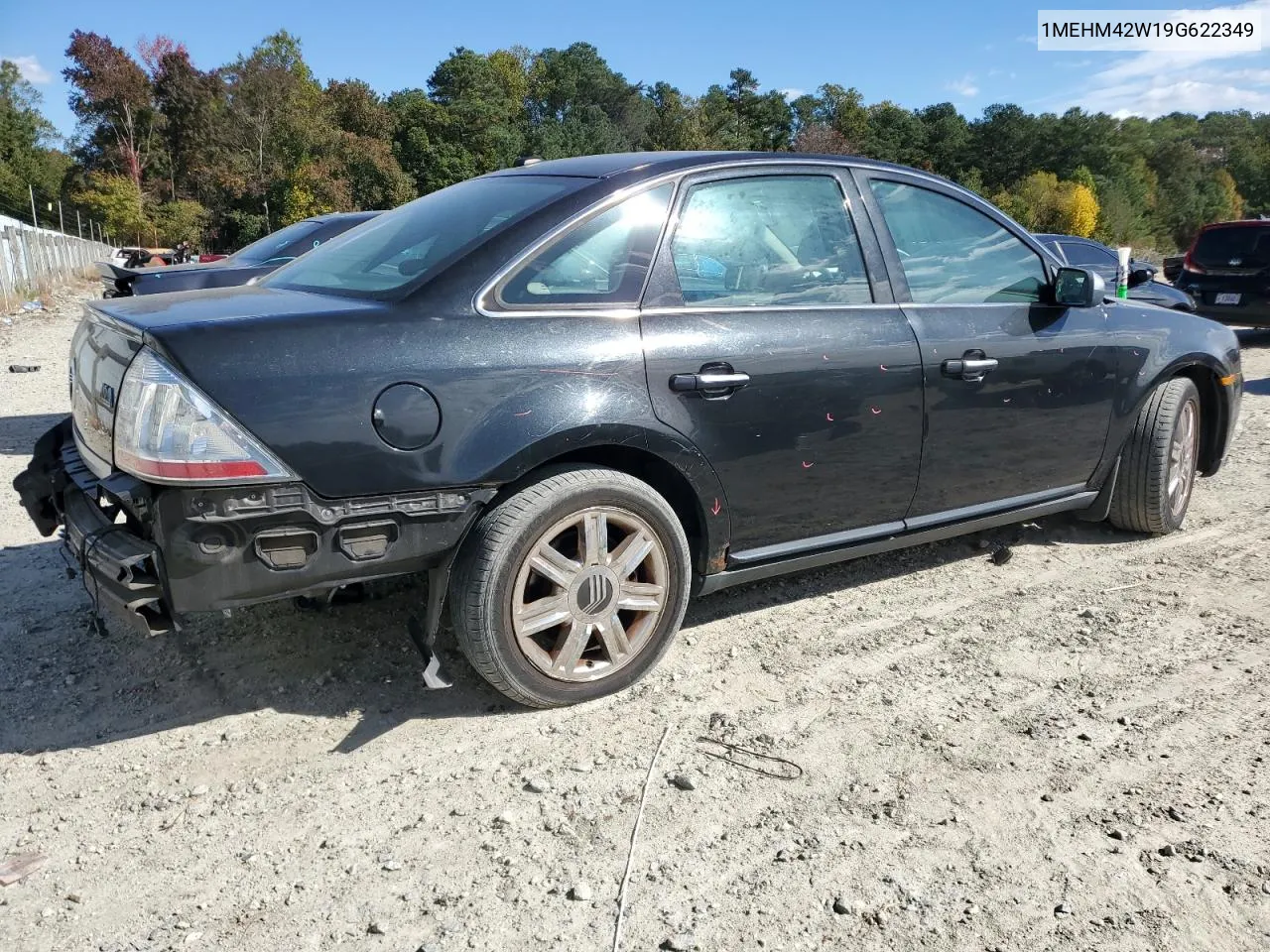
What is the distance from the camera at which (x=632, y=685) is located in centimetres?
321

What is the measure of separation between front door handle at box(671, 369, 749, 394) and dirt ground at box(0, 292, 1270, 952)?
0.98 m

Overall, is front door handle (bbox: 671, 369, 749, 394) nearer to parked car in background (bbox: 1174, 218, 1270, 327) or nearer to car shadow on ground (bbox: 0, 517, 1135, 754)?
car shadow on ground (bbox: 0, 517, 1135, 754)

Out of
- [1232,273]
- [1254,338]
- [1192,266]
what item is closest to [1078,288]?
[1232,273]

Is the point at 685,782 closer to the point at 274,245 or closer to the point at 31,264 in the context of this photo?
the point at 274,245

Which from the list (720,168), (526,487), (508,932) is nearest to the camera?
(508,932)

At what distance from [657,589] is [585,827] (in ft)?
2.77

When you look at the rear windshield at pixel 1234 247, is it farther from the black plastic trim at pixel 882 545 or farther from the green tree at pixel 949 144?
the green tree at pixel 949 144

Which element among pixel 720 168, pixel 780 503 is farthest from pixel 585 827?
pixel 720 168

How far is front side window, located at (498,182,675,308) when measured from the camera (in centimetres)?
289

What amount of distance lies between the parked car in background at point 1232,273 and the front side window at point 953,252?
35.2 ft

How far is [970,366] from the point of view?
369 centimetres

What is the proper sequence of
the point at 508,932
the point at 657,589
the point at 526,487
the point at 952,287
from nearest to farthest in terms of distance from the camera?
the point at 508,932 → the point at 526,487 → the point at 657,589 → the point at 952,287

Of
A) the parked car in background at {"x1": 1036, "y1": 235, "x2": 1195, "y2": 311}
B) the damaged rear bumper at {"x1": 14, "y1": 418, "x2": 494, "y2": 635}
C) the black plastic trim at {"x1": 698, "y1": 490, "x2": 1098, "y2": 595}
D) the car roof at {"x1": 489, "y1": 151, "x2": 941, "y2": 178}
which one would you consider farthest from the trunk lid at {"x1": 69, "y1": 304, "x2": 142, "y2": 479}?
the parked car in background at {"x1": 1036, "y1": 235, "x2": 1195, "y2": 311}

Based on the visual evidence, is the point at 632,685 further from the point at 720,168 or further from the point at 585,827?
the point at 720,168
